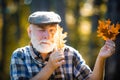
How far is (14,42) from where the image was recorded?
24.6m

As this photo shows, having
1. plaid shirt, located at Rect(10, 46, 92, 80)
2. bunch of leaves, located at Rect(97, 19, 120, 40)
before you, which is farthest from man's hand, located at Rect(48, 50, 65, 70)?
bunch of leaves, located at Rect(97, 19, 120, 40)

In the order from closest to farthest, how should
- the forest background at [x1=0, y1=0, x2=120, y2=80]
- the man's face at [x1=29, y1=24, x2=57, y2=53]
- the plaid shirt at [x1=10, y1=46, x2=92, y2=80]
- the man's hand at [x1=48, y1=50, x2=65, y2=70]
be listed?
the man's hand at [x1=48, y1=50, x2=65, y2=70] → the man's face at [x1=29, y1=24, x2=57, y2=53] → the plaid shirt at [x1=10, y1=46, x2=92, y2=80] → the forest background at [x1=0, y1=0, x2=120, y2=80]

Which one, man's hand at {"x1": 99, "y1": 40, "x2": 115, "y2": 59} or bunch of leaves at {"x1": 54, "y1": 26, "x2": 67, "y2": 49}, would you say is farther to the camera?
bunch of leaves at {"x1": 54, "y1": 26, "x2": 67, "y2": 49}

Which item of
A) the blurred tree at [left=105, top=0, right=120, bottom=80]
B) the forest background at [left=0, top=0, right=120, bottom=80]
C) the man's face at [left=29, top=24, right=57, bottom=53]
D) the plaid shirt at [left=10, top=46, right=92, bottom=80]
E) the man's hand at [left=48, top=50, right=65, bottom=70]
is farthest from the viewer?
the forest background at [left=0, top=0, right=120, bottom=80]

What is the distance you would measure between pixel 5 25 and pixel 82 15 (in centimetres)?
702

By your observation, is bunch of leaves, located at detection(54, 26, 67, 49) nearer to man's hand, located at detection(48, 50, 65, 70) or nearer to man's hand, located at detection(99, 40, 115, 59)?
man's hand, located at detection(48, 50, 65, 70)

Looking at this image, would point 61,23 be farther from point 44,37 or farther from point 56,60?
point 56,60

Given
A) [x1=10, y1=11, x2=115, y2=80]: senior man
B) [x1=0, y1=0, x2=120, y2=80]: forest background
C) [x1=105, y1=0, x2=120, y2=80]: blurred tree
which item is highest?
[x1=10, y1=11, x2=115, y2=80]: senior man

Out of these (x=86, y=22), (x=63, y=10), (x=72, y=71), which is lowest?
(x=86, y=22)

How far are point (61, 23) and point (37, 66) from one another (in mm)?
10996

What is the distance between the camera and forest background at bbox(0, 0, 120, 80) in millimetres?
18523

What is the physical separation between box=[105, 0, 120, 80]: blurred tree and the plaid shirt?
2329mm

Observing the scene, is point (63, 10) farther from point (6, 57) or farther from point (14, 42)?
point (14, 42)

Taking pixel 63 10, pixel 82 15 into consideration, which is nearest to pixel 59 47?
pixel 63 10
